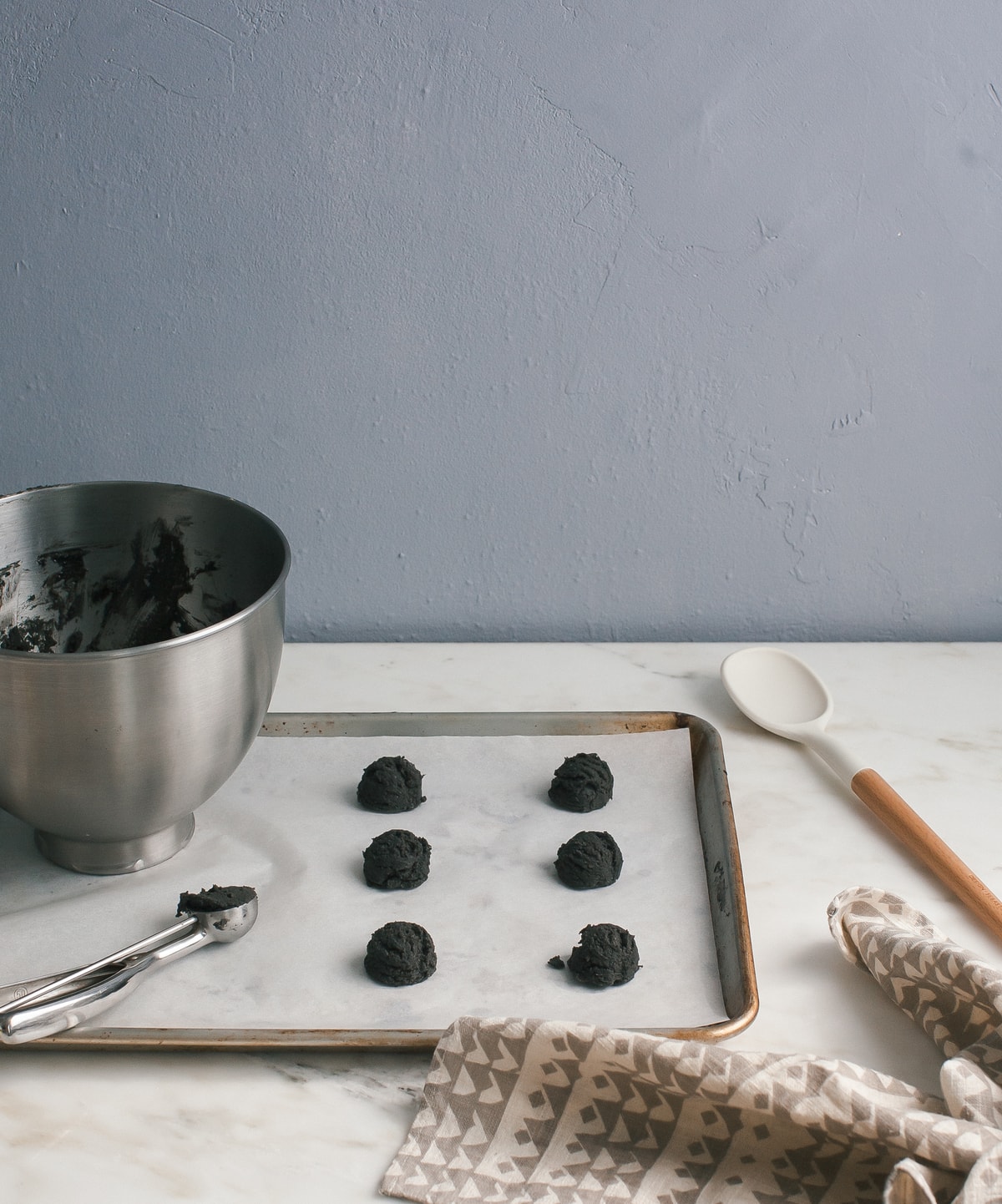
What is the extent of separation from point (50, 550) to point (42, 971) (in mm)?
282

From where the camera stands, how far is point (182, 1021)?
0.56m

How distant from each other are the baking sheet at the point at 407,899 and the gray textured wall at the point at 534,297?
0.19 meters

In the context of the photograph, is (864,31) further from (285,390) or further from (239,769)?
(239,769)

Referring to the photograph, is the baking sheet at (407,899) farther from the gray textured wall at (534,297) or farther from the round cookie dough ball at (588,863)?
the gray textured wall at (534,297)

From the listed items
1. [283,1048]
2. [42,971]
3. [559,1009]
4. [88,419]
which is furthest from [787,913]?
[88,419]

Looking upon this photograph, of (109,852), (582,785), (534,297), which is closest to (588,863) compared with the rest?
(582,785)

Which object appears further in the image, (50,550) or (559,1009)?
(50,550)

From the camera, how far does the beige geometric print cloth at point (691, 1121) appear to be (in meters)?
0.48

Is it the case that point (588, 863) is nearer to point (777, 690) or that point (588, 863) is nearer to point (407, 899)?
point (407, 899)

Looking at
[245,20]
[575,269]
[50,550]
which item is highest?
[245,20]

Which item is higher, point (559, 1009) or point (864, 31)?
point (864, 31)

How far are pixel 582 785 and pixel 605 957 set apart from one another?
0.16 m

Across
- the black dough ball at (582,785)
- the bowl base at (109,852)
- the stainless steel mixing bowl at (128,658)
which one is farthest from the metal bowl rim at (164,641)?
the black dough ball at (582,785)

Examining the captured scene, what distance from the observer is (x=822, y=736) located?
0.80 m
